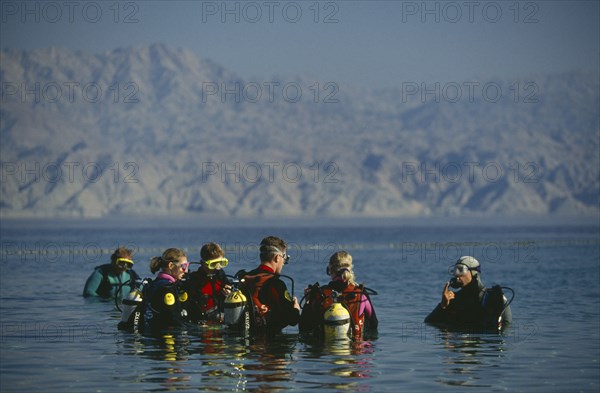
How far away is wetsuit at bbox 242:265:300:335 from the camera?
1711 centimetres

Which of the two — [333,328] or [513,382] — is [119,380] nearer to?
[333,328]

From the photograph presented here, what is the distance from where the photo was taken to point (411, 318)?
2434 centimetres

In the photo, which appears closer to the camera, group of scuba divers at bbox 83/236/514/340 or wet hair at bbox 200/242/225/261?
group of scuba divers at bbox 83/236/514/340

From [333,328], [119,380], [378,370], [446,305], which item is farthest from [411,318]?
[119,380]

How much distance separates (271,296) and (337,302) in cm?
103

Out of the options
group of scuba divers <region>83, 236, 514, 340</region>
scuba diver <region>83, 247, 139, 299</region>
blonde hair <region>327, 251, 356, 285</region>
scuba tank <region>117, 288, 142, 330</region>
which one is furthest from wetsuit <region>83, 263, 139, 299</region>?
blonde hair <region>327, 251, 356, 285</region>

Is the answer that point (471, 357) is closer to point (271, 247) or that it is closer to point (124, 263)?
point (271, 247)

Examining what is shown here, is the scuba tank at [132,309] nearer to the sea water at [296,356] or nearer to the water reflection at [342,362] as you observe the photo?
the sea water at [296,356]

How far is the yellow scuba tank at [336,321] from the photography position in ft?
57.1

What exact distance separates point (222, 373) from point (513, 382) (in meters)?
3.83

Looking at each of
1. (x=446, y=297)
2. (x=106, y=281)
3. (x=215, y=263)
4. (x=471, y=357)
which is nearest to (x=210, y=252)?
(x=215, y=263)

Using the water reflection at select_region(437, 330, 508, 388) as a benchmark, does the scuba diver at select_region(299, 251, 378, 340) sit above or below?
above

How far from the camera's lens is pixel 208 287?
60.5 ft

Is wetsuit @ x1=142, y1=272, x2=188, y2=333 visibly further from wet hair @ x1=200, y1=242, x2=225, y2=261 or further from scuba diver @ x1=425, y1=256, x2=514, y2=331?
scuba diver @ x1=425, y1=256, x2=514, y2=331
